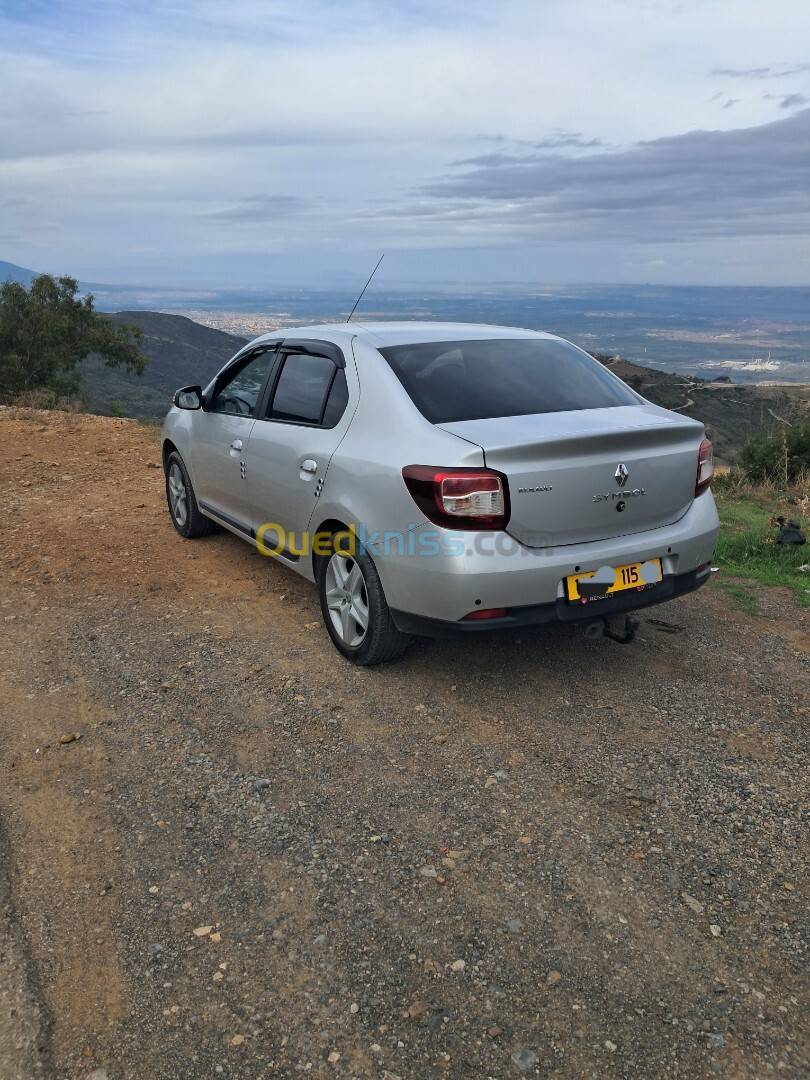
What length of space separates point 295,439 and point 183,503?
2.34 metres

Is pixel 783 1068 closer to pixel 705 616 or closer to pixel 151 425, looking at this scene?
pixel 705 616

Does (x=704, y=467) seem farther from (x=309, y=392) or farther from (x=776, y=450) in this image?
(x=776, y=450)

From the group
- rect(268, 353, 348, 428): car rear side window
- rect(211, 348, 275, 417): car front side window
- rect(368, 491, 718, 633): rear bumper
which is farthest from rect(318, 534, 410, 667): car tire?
rect(211, 348, 275, 417): car front side window

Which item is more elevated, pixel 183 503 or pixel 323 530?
pixel 323 530

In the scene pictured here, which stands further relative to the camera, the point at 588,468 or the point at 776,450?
the point at 776,450

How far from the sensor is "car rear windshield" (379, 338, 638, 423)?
3830 mm

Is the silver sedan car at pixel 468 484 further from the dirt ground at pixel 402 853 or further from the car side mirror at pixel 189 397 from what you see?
the car side mirror at pixel 189 397

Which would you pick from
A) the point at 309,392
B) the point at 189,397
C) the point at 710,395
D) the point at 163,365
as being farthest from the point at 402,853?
the point at 163,365

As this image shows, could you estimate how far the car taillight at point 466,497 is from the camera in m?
3.35

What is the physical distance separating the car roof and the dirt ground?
1.68 m

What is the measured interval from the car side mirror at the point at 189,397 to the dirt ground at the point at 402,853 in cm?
168

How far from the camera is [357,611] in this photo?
4109mm

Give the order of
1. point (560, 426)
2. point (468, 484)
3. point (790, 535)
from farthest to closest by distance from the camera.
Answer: point (790, 535), point (560, 426), point (468, 484)

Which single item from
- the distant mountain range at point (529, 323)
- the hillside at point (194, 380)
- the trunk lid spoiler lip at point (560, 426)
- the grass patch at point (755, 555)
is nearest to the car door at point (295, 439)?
the trunk lid spoiler lip at point (560, 426)
